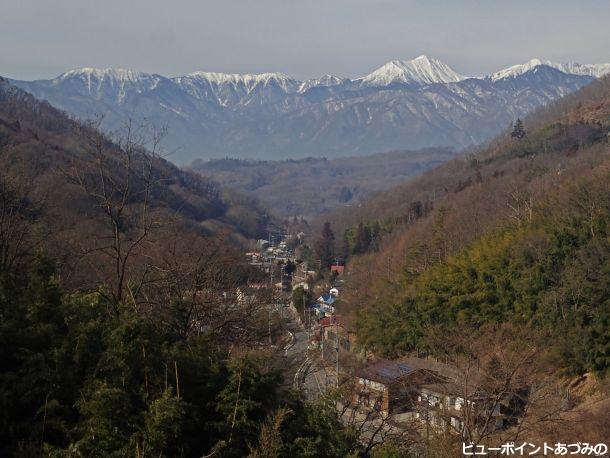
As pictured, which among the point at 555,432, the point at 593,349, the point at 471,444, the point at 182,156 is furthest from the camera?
the point at 182,156

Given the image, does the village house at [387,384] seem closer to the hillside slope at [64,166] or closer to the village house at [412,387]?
the village house at [412,387]

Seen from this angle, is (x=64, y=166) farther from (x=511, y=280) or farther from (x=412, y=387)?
(x=412, y=387)

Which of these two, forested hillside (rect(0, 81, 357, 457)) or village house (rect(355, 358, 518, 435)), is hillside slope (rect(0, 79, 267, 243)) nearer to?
village house (rect(355, 358, 518, 435))

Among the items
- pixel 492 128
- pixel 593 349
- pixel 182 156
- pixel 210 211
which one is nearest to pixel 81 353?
pixel 593 349

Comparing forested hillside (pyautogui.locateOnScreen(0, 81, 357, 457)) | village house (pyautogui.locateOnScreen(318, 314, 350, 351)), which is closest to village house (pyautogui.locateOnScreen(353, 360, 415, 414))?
village house (pyautogui.locateOnScreen(318, 314, 350, 351))

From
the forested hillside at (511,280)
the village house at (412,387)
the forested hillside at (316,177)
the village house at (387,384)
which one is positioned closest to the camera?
the village house at (412,387)

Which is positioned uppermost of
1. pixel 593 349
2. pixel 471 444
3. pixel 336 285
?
pixel 471 444

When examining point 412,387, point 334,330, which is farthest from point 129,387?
point 334,330

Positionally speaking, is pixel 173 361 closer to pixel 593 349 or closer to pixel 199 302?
pixel 199 302

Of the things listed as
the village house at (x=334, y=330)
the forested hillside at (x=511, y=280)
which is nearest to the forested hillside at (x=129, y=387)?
the forested hillside at (x=511, y=280)
